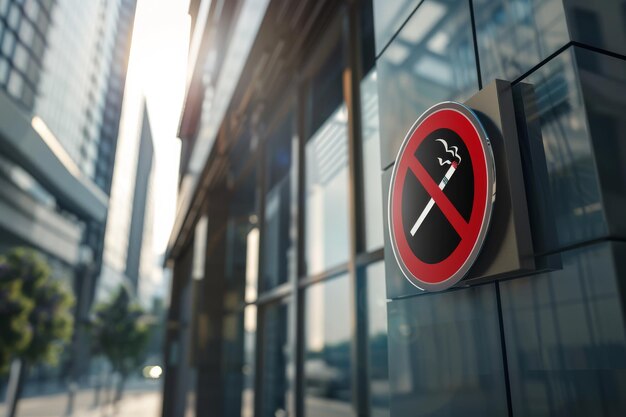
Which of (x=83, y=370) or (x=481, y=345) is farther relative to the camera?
(x=83, y=370)

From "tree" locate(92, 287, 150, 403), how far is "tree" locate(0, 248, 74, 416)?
793 cm

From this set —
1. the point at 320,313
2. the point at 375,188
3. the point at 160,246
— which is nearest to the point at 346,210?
the point at 375,188

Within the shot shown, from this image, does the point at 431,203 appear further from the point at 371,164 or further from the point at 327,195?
the point at 327,195

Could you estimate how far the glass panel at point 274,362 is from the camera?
7314 mm

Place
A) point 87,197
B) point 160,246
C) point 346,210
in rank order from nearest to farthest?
1. point 346,210
2. point 160,246
3. point 87,197

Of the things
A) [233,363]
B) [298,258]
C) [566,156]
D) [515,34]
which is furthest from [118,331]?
[566,156]

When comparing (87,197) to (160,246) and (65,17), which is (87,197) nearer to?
(65,17)

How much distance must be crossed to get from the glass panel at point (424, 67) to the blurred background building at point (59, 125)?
24.5 metres

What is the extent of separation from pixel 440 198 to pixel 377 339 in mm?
2212

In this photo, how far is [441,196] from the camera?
8.86 feet

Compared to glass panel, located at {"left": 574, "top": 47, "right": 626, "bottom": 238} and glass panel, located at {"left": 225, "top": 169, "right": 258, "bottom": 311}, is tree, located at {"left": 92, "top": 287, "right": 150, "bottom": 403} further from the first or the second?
glass panel, located at {"left": 574, "top": 47, "right": 626, "bottom": 238}

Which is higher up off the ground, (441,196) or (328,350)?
(441,196)

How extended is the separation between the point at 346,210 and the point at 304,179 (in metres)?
1.65

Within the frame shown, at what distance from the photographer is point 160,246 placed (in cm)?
2131
